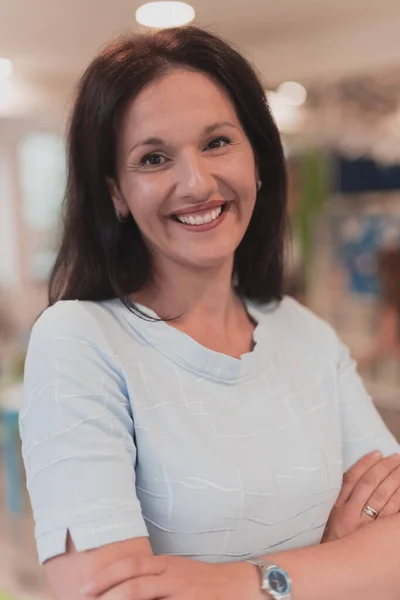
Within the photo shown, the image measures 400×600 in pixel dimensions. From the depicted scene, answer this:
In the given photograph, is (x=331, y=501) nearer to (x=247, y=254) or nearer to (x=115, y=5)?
(x=247, y=254)

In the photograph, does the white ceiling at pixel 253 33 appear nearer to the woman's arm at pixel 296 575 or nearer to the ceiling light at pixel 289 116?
the ceiling light at pixel 289 116

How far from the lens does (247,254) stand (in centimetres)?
126

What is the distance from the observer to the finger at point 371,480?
39.5 inches

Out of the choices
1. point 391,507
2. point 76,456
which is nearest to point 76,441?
point 76,456

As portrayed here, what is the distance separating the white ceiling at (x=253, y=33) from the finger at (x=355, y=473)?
1.18m

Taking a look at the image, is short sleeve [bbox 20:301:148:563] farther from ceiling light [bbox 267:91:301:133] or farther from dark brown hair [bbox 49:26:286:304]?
ceiling light [bbox 267:91:301:133]

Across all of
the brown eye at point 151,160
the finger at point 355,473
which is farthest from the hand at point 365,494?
the brown eye at point 151,160

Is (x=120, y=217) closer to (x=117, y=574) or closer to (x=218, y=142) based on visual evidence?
(x=218, y=142)

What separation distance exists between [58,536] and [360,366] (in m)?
2.62

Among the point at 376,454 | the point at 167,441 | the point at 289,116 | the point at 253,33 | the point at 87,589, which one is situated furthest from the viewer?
the point at 289,116

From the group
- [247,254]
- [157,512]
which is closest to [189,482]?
[157,512]

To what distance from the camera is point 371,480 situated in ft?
3.38

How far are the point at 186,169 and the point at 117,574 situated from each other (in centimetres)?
51

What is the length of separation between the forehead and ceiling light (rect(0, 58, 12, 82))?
1650 mm
